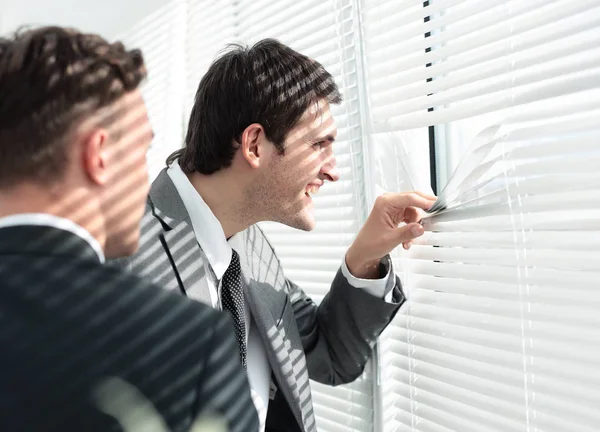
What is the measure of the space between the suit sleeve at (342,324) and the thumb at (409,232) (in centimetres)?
9

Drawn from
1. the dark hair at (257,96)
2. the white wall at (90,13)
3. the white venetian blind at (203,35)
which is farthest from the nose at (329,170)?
the white wall at (90,13)

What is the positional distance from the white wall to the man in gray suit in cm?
98

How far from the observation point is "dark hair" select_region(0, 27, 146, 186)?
2.24ft

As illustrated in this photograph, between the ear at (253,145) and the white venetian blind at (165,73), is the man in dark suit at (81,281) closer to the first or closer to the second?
the ear at (253,145)

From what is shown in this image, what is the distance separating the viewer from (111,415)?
2.04 ft

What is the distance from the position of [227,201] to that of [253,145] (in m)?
0.14

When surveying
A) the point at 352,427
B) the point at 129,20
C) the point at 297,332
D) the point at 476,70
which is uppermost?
the point at 129,20

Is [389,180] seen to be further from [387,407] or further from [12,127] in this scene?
[12,127]

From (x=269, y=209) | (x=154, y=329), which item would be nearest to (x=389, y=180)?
(x=269, y=209)

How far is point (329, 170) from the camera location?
4.71 ft

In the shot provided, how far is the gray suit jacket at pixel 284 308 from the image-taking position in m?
1.26

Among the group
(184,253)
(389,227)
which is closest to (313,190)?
(389,227)

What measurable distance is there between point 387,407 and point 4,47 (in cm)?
110

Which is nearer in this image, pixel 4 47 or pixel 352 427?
pixel 4 47
